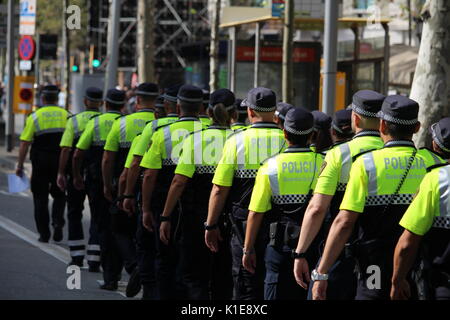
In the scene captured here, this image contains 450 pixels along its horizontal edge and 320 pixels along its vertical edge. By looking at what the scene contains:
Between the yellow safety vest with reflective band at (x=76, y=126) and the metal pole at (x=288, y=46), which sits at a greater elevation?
the metal pole at (x=288, y=46)

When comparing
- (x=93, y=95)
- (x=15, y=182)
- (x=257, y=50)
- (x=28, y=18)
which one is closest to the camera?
(x=93, y=95)

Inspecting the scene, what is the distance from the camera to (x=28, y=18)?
1064 inches

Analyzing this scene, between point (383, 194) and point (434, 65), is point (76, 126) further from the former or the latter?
point (383, 194)

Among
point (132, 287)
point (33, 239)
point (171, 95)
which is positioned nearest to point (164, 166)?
point (171, 95)

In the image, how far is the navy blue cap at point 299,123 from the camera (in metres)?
7.19

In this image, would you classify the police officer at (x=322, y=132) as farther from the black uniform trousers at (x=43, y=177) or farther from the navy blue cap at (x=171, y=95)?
the black uniform trousers at (x=43, y=177)

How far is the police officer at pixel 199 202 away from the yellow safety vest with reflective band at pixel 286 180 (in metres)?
1.33

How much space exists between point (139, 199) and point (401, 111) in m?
3.97

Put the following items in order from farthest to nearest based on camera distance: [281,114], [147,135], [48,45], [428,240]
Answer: [48,45], [147,135], [281,114], [428,240]

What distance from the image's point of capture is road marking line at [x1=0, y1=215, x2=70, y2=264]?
12.4 metres

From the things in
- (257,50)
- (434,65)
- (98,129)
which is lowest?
(98,129)

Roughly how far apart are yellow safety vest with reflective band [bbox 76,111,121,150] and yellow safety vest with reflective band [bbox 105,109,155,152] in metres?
0.62

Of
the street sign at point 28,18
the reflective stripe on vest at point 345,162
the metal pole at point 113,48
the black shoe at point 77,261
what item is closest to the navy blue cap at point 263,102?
the reflective stripe on vest at point 345,162
